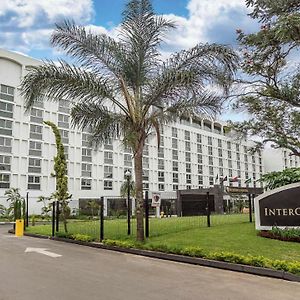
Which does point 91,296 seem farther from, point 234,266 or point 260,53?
point 260,53

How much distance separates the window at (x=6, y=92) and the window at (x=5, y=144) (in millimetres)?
4854

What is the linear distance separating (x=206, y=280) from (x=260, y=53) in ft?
22.6

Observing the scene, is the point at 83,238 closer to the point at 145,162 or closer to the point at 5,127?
the point at 5,127

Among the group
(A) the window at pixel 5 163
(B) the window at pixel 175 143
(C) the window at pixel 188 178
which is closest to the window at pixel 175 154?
(B) the window at pixel 175 143

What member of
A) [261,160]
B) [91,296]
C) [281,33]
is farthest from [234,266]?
[261,160]

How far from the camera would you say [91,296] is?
6832 millimetres

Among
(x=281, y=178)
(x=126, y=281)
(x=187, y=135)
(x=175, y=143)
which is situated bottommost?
(x=126, y=281)

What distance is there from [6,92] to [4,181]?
10.7m

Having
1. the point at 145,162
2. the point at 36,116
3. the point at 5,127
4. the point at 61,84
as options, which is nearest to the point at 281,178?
the point at 61,84

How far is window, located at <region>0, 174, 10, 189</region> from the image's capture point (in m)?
47.8

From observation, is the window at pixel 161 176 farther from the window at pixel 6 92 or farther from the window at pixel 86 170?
the window at pixel 6 92

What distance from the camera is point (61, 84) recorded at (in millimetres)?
14609

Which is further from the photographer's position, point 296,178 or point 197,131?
point 197,131

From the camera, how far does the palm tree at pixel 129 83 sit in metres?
14.4
